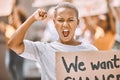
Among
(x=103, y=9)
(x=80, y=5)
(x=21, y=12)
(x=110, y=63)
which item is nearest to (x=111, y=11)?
(x=103, y=9)

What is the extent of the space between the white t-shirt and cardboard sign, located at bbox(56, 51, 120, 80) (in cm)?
3

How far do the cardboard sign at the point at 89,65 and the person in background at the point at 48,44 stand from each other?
0.04 m

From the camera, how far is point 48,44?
8.71ft

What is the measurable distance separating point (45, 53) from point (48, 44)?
6 centimetres

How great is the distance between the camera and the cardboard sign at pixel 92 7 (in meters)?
5.14

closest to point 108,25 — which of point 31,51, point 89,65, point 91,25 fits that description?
point 91,25

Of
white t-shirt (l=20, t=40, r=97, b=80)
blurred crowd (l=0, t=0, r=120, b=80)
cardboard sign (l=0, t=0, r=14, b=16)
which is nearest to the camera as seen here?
white t-shirt (l=20, t=40, r=97, b=80)

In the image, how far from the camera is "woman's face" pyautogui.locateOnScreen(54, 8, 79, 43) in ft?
8.64

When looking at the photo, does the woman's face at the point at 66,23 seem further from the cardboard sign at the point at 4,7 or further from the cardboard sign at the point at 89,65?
the cardboard sign at the point at 4,7

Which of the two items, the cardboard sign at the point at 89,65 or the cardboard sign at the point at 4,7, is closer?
the cardboard sign at the point at 89,65

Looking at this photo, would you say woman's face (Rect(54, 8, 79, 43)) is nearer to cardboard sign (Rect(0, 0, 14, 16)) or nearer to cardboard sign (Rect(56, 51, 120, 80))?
cardboard sign (Rect(56, 51, 120, 80))

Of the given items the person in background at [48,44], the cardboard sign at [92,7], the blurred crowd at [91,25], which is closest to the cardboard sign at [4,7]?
the blurred crowd at [91,25]

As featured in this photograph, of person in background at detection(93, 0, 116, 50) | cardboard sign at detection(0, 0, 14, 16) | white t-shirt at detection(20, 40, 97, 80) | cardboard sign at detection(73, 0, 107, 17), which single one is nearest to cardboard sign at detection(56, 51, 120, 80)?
white t-shirt at detection(20, 40, 97, 80)

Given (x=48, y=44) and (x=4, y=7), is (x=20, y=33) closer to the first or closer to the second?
(x=48, y=44)
